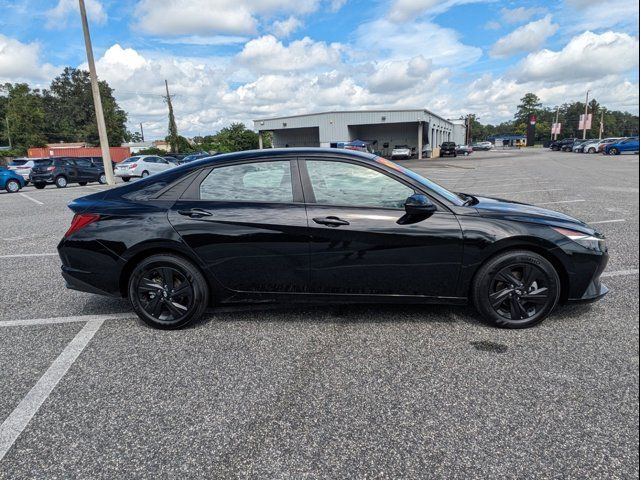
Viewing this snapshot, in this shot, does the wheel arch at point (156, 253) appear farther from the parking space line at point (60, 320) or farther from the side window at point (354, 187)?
the side window at point (354, 187)

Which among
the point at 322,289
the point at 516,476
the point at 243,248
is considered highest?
the point at 243,248

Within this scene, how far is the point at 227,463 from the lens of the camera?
2008 millimetres

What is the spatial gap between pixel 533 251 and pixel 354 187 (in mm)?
1474

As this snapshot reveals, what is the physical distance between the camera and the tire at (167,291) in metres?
3.41

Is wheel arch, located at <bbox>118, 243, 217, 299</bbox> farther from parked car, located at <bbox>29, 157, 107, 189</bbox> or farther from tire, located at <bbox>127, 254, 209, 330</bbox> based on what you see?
Result: parked car, located at <bbox>29, 157, 107, 189</bbox>

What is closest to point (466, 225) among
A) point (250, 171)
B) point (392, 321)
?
point (392, 321)

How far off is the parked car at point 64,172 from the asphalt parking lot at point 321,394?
19147 mm

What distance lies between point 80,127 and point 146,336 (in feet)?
352

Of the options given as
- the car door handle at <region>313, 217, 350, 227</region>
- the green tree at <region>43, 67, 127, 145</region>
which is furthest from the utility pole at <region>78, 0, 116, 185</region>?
the green tree at <region>43, 67, 127, 145</region>

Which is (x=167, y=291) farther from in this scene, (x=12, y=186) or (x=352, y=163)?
(x=12, y=186)

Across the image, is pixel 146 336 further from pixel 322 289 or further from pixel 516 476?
pixel 516 476

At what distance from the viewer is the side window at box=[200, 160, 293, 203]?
340cm

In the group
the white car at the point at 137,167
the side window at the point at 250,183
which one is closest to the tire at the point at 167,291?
the side window at the point at 250,183

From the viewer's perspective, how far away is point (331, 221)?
127 inches
